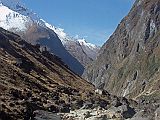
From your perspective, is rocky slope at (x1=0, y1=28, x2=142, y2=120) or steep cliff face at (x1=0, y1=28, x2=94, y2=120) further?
rocky slope at (x1=0, y1=28, x2=142, y2=120)

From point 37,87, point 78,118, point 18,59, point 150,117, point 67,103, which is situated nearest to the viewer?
point 150,117

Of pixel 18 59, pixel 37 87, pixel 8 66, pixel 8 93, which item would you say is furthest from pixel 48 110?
pixel 18 59

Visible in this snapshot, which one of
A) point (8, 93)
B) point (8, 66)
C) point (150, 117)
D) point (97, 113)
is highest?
point (8, 66)

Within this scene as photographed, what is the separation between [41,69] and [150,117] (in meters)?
127

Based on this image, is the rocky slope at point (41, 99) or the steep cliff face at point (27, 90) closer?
the steep cliff face at point (27, 90)

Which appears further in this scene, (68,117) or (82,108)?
(82,108)

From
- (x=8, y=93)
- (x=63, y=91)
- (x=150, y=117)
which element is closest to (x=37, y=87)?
(x=63, y=91)

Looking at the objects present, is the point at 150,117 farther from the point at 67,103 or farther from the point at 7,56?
the point at 7,56

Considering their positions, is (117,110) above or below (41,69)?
below

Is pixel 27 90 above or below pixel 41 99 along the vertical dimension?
above

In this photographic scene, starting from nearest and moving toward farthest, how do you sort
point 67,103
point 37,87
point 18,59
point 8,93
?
1. point 8,93
2. point 67,103
3. point 37,87
4. point 18,59

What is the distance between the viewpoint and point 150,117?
69000 millimetres

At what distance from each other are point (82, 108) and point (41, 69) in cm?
7754

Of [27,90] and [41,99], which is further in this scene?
[27,90]
